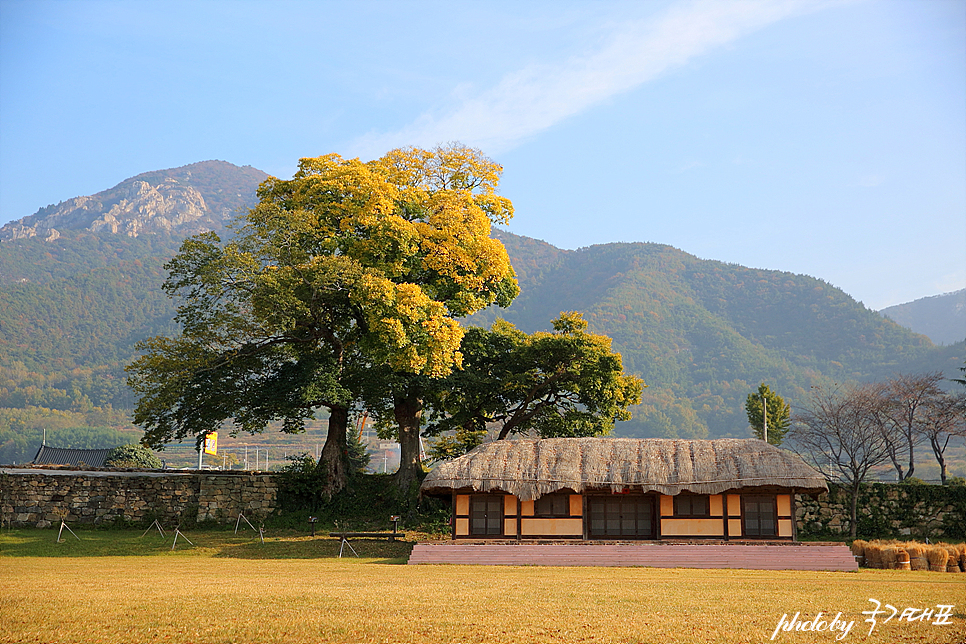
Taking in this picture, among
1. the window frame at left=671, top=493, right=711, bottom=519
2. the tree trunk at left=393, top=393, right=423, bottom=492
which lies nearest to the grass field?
the window frame at left=671, top=493, right=711, bottom=519

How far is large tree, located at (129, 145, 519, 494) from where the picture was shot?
87.2ft

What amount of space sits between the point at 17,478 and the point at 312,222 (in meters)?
12.6

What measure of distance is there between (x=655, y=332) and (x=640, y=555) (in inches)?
4922

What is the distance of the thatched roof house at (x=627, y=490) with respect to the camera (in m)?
22.3

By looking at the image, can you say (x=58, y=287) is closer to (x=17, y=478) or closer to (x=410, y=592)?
(x=17, y=478)

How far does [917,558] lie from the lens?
64.6ft

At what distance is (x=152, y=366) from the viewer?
27.7m

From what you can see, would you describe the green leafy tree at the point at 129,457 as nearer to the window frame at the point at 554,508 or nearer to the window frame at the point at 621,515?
the window frame at the point at 554,508

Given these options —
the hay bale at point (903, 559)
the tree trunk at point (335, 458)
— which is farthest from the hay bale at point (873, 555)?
the tree trunk at point (335, 458)

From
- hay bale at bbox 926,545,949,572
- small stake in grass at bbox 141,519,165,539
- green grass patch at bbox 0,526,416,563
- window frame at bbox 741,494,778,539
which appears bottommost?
green grass patch at bbox 0,526,416,563

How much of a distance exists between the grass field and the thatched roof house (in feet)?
10.8

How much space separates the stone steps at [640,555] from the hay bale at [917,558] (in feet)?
4.43

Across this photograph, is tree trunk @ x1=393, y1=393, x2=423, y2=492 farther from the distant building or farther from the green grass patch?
the distant building

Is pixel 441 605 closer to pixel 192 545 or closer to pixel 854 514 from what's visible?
pixel 192 545
